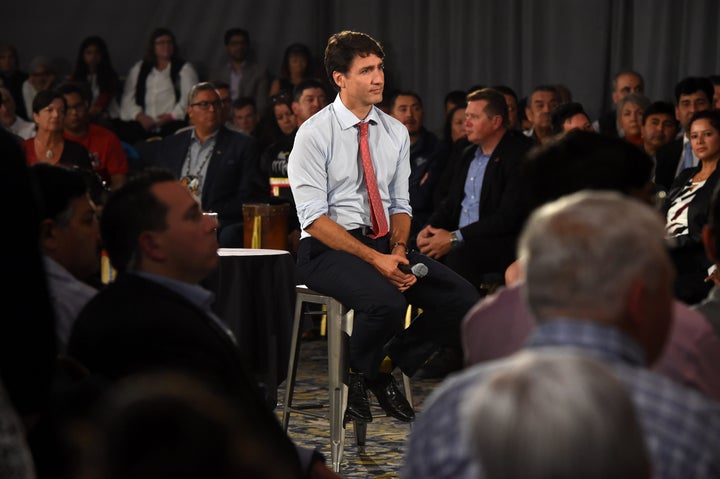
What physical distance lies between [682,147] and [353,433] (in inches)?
86.8

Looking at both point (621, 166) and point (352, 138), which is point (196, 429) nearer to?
point (621, 166)

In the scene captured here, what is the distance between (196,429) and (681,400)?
1.91ft

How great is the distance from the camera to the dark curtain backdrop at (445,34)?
772 centimetres

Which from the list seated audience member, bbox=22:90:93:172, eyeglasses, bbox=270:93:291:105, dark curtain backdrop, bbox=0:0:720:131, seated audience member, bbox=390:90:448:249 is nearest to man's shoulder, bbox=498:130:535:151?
seated audience member, bbox=390:90:448:249

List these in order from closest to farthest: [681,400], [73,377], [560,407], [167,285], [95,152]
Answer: [560,407], [681,400], [73,377], [167,285], [95,152]

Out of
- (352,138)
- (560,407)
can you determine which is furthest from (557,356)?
(352,138)

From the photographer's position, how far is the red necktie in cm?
413

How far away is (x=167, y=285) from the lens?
232cm

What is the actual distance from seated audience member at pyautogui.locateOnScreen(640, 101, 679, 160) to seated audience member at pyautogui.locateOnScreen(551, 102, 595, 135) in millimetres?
303

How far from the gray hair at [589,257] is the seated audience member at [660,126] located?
181 inches

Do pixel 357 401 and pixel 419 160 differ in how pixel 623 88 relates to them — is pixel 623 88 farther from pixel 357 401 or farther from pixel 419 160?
pixel 357 401

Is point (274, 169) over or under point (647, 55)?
under

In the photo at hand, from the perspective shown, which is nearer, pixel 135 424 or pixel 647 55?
pixel 135 424

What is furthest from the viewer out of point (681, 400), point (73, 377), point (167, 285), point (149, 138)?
point (149, 138)
